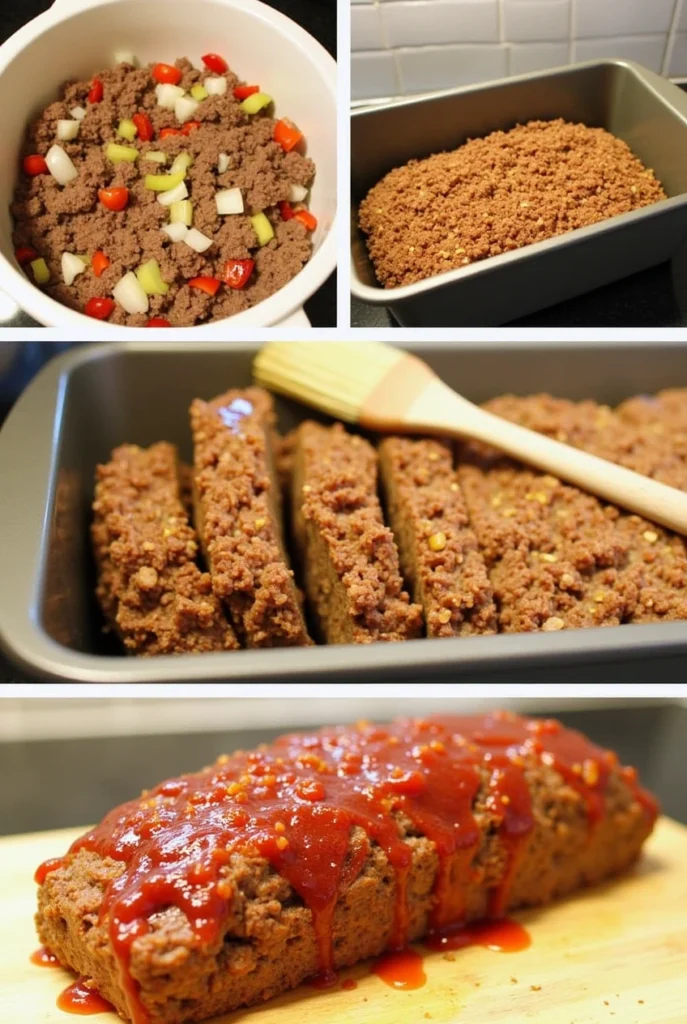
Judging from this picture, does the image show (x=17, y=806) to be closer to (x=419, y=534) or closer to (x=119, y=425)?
(x=119, y=425)

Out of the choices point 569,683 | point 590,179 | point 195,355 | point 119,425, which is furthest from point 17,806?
point 590,179

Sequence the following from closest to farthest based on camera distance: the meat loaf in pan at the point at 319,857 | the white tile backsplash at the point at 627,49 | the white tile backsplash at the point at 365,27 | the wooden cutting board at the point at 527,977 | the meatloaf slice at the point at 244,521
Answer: the meat loaf in pan at the point at 319,857 → the wooden cutting board at the point at 527,977 → the meatloaf slice at the point at 244,521 → the white tile backsplash at the point at 365,27 → the white tile backsplash at the point at 627,49

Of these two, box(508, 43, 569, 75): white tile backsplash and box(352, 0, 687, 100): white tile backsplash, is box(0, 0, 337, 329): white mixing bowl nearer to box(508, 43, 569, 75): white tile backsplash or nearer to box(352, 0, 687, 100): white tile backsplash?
box(352, 0, 687, 100): white tile backsplash

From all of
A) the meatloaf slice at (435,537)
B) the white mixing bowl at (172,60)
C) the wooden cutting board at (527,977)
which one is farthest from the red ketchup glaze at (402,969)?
the white mixing bowl at (172,60)

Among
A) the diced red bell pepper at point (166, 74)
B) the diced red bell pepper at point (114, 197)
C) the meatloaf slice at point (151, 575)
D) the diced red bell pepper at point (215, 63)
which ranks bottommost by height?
the meatloaf slice at point (151, 575)

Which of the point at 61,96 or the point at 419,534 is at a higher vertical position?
the point at 61,96

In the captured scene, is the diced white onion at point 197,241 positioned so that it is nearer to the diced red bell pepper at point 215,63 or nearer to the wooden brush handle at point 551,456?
the diced red bell pepper at point 215,63
